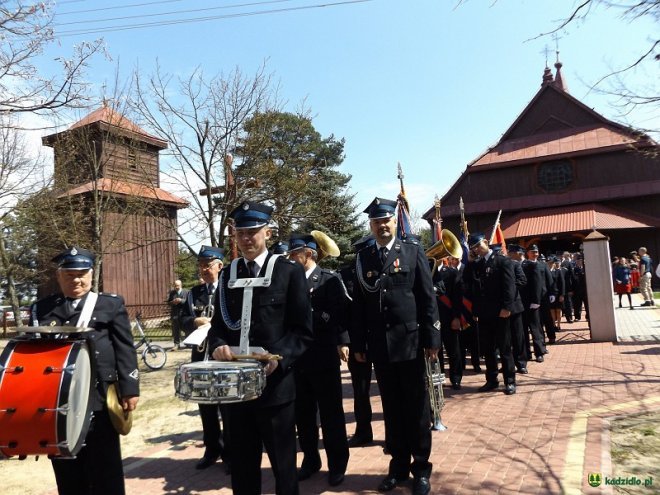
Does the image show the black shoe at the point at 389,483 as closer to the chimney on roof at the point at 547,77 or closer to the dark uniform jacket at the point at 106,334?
the dark uniform jacket at the point at 106,334

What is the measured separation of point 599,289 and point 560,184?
66.4ft

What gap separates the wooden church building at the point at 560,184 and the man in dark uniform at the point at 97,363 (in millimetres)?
26415

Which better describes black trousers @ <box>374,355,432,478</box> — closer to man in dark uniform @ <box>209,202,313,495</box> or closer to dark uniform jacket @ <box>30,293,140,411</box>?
man in dark uniform @ <box>209,202,313,495</box>

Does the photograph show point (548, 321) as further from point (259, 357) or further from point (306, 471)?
point (259, 357)

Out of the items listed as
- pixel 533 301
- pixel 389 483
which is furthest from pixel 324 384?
pixel 533 301

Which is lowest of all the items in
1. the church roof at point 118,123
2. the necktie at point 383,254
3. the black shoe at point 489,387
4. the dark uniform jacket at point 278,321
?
the black shoe at point 489,387

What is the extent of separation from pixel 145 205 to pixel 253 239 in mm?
12259

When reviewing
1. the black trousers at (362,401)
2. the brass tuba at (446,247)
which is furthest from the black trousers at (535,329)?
the black trousers at (362,401)

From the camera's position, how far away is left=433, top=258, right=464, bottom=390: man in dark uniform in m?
7.93

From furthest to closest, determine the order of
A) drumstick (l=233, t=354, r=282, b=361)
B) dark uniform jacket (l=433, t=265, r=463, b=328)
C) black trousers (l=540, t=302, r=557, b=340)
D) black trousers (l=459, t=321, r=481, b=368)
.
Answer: black trousers (l=540, t=302, r=557, b=340), black trousers (l=459, t=321, r=481, b=368), dark uniform jacket (l=433, t=265, r=463, b=328), drumstick (l=233, t=354, r=282, b=361)

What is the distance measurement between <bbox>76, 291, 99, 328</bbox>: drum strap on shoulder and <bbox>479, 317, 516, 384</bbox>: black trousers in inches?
219

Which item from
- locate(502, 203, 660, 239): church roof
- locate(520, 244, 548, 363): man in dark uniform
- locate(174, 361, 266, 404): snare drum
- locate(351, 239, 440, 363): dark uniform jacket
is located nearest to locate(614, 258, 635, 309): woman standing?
locate(502, 203, 660, 239): church roof

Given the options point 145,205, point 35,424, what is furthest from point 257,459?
point 145,205

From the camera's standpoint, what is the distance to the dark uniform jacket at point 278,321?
334cm
